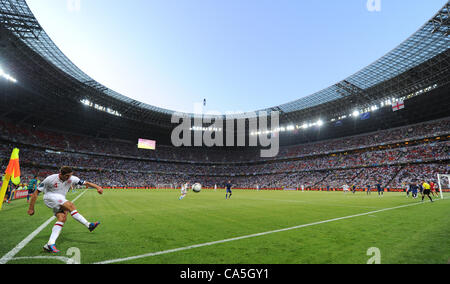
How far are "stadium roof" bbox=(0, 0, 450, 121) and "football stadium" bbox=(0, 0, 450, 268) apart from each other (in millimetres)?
203

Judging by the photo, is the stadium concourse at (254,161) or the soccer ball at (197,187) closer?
the soccer ball at (197,187)

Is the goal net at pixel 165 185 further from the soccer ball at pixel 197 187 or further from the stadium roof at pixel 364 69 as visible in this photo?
the soccer ball at pixel 197 187

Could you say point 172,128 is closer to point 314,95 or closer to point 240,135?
point 240,135

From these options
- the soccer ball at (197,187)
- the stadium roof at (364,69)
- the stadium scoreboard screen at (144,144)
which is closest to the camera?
the stadium roof at (364,69)

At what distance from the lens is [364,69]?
32.6m


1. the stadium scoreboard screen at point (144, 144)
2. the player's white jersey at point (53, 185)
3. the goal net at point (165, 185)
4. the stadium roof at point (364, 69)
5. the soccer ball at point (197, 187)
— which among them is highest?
the stadium roof at point (364, 69)

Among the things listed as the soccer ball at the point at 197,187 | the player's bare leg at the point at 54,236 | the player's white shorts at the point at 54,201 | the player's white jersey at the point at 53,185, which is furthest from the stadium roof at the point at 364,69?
the player's bare leg at the point at 54,236

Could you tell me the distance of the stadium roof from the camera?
21.5 metres

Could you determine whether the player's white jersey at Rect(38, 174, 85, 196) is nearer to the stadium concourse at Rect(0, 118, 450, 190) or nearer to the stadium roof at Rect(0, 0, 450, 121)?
the stadium roof at Rect(0, 0, 450, 121)

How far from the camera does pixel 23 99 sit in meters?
38.4

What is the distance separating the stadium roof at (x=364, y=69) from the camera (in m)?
21.5

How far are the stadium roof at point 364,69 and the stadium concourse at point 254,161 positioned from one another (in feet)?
48.4

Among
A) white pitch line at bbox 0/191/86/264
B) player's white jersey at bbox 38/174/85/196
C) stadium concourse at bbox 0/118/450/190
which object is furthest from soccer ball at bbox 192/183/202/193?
stadium concourse at bbox 0/118/450/190
